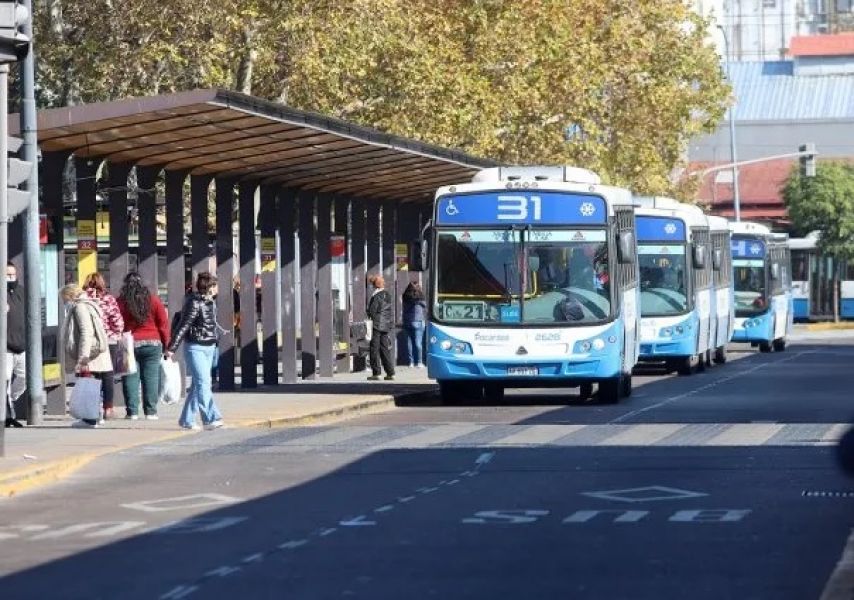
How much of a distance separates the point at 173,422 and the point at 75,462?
19.1ft

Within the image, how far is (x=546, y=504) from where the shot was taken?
16031 millimetres

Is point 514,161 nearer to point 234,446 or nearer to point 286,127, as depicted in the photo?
point 286,127

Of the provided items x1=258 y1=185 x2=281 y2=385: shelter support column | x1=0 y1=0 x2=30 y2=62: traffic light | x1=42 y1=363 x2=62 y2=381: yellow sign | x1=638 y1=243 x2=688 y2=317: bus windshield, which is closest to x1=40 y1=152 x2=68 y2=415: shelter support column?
x1=42 y1=363 x2=62 y2=381: yellow sign

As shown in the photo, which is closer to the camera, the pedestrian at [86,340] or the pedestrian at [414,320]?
the pedestrian at [86,340]

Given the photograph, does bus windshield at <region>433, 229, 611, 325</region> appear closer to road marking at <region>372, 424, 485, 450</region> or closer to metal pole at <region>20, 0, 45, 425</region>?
road marking at <region>372, 424, 485, 450</region>

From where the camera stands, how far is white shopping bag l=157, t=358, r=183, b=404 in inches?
1065

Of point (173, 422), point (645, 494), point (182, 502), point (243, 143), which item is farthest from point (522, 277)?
point (182, 502)

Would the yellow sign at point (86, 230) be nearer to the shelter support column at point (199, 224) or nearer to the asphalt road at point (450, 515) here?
the asphalt road at point (450, 515)

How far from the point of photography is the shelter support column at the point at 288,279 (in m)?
35.1

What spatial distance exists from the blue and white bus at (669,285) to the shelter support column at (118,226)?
1481 cm

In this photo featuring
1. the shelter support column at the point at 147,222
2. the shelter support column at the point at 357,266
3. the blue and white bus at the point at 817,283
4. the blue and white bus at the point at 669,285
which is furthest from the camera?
the blue and white bus at the point at 817,283

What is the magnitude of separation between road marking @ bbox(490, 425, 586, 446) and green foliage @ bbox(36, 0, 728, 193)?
15145 millimetres

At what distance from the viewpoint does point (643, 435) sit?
23500 mm

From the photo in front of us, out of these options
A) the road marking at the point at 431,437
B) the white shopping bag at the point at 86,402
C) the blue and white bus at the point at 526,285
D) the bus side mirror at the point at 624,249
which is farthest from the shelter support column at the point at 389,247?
the white shopping bag at the point at 86,402
